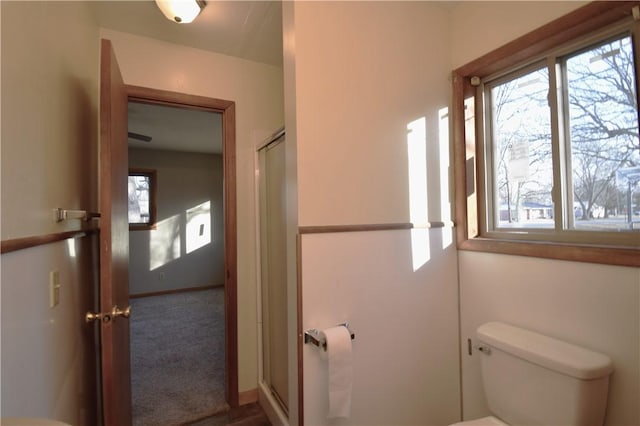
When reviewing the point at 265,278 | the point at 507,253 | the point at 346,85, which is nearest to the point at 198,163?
the point at 265,278

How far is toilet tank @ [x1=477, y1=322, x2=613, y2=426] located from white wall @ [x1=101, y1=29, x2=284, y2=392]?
5.03 feet

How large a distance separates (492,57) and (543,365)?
1445mm

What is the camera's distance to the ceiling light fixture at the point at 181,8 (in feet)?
4.94

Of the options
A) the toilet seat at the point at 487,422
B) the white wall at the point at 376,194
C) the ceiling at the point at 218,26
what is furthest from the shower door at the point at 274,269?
the toilet seat at the point at 487,422

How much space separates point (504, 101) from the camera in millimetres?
1657

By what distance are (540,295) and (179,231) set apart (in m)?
5.49

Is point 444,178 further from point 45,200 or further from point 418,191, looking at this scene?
point 45,200

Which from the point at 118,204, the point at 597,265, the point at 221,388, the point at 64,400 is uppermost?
the point at 118,204

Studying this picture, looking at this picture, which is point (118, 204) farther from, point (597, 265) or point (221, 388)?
point (597, 265)

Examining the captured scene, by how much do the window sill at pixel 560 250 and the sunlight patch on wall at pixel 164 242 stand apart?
5.12 metres

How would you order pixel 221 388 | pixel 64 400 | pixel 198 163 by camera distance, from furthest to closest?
pixel 198 163 → pixel 221 388 → pixel 64 400

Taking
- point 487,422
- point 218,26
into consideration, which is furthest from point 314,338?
point 218,26

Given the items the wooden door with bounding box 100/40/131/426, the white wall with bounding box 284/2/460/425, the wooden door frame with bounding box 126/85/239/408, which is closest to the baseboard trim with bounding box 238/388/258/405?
the wooden door frame with bounding box 126/85/239/408

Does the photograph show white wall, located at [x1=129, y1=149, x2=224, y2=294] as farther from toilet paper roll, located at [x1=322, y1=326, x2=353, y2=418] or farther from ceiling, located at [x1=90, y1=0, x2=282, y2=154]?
toilet paper roll, located at [x1=322, y1=326, x2=353, y2=418]
